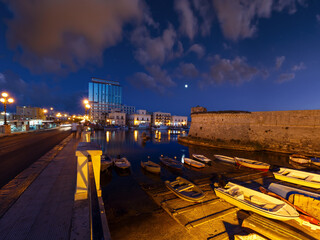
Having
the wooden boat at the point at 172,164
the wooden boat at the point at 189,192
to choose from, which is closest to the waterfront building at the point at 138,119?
the wooden boat at the point at 172,164

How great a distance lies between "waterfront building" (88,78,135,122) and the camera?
363 feet

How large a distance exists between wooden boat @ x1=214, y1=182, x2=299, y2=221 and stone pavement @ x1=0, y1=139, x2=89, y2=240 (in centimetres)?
714

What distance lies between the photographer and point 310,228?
225 inches

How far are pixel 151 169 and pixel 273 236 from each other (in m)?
9.55

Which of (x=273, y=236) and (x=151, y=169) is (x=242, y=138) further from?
A: (x=273, y=236)

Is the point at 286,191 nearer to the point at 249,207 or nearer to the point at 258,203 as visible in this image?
the point at 258,203

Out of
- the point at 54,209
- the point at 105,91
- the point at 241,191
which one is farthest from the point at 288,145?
the point at 105,91

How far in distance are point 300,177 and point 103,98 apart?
125487 millimetres

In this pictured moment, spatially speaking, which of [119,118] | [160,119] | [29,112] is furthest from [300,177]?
[29,112]

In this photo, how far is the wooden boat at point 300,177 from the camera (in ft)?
31.7

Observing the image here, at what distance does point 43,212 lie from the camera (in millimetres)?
3881

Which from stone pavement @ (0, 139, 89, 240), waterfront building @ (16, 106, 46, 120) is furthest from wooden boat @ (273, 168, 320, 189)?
waterfront building @ (16, 106, 46, 120)

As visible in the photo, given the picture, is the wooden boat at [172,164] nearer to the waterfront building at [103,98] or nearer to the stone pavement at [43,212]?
the stone pavement at [43,212]

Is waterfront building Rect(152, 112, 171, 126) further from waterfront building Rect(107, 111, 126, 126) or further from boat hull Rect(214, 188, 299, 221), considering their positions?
boat hull Rect(214, 188, 299, 221)
